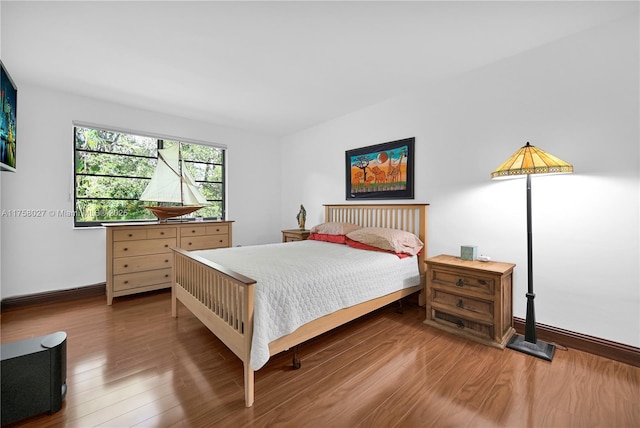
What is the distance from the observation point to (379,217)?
11.6 feet

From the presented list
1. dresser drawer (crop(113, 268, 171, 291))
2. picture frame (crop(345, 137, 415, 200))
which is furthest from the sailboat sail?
picture frame (crop(345, 137, 415, 200))

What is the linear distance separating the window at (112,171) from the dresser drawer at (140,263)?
30.9 inches

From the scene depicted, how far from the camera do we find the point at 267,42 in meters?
2.22

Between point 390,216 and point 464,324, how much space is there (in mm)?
1420

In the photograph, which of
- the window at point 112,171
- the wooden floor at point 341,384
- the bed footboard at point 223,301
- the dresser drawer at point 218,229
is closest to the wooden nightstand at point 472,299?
the wooden floor at point 341,384

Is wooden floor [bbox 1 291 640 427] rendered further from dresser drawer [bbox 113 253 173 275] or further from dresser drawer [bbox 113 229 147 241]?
dresser drawer [bbox 113 229 147 241]

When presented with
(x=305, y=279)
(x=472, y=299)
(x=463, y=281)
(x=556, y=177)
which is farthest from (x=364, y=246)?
(x=556, y=177)

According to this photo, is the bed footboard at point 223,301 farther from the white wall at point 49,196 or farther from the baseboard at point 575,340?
the baseboard at point 575,340

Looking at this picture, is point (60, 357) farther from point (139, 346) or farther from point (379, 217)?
point (379, 217)

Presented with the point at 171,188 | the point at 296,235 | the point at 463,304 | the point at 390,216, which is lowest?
the point at 463,304

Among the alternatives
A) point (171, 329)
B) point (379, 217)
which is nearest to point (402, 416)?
point (171, 329)

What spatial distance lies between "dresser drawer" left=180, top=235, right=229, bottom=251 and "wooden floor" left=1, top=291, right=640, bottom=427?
129 cm

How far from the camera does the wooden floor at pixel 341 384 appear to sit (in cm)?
145

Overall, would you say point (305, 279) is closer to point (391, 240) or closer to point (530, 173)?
point (391, 240)
